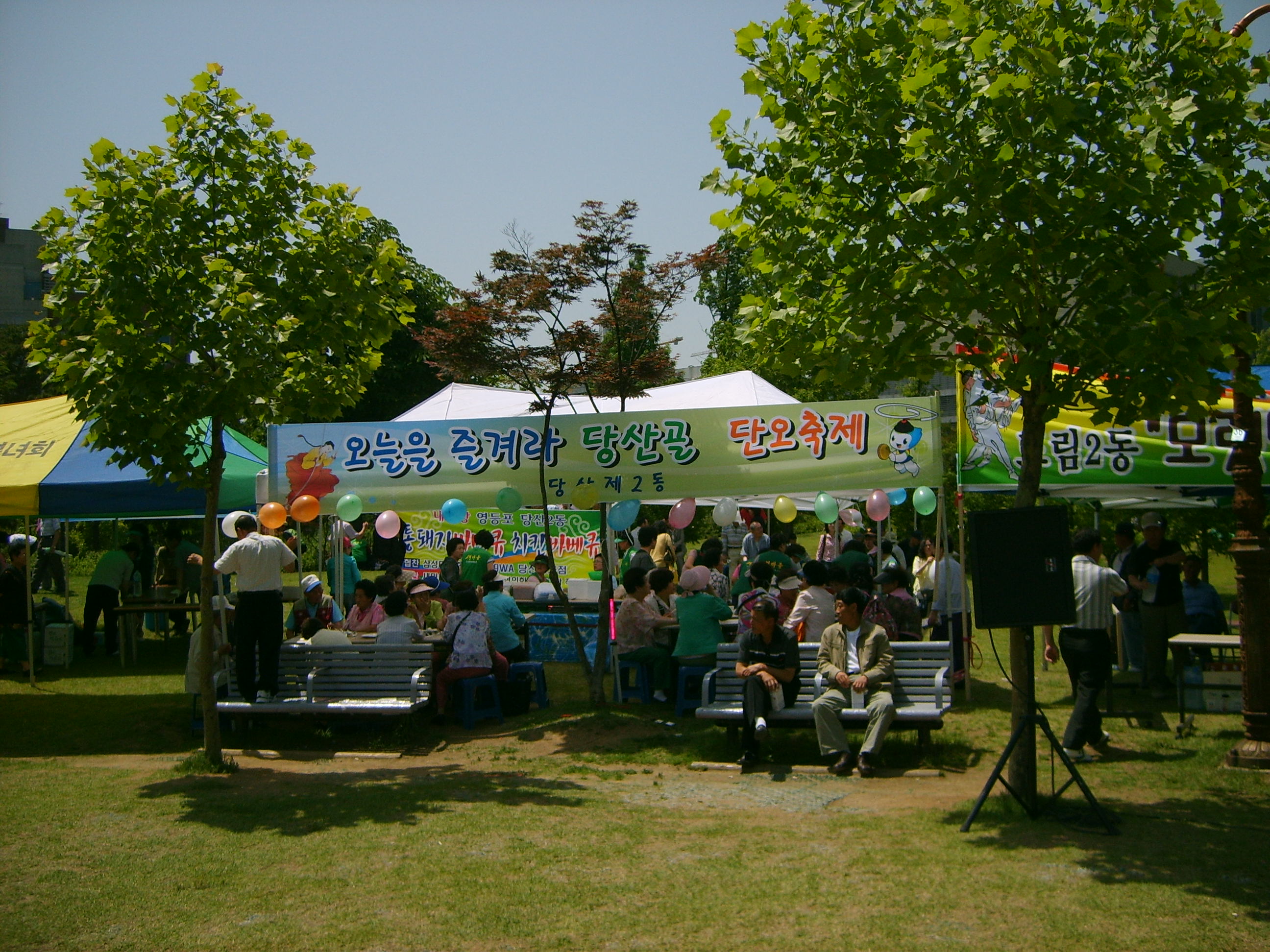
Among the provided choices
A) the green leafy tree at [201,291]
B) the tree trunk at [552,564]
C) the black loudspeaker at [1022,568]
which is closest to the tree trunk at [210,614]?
the green leafy tree at [201,291]

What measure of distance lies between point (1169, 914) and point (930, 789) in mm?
2718

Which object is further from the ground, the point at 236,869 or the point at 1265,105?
the point at 1265,105

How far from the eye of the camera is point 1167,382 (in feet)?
19.0

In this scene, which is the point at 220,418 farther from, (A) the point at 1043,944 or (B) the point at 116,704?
(A) the point at 1043,944

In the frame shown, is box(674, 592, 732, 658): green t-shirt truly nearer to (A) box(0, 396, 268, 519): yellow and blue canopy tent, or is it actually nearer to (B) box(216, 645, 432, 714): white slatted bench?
(B) box(216, 645, 432, 714): white slatted bench

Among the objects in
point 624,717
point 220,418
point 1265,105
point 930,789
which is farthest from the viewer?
point 624,717

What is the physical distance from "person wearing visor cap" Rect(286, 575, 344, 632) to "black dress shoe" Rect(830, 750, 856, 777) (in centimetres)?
617

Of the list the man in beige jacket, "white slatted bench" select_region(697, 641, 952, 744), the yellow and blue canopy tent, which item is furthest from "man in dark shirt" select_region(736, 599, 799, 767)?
the yellow and blue canopy tent

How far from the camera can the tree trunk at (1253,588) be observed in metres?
7.43

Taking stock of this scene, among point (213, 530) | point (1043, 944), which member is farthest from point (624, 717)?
point (1043, 944)

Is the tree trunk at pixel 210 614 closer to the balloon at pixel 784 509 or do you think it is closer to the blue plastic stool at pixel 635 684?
the blue plastic stool at pixel 635 684

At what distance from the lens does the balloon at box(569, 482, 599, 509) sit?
10977 millimetres

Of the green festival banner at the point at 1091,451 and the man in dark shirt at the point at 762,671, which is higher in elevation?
the green festival banner at the point at 1091,451

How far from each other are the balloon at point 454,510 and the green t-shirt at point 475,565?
1897 millimetres
